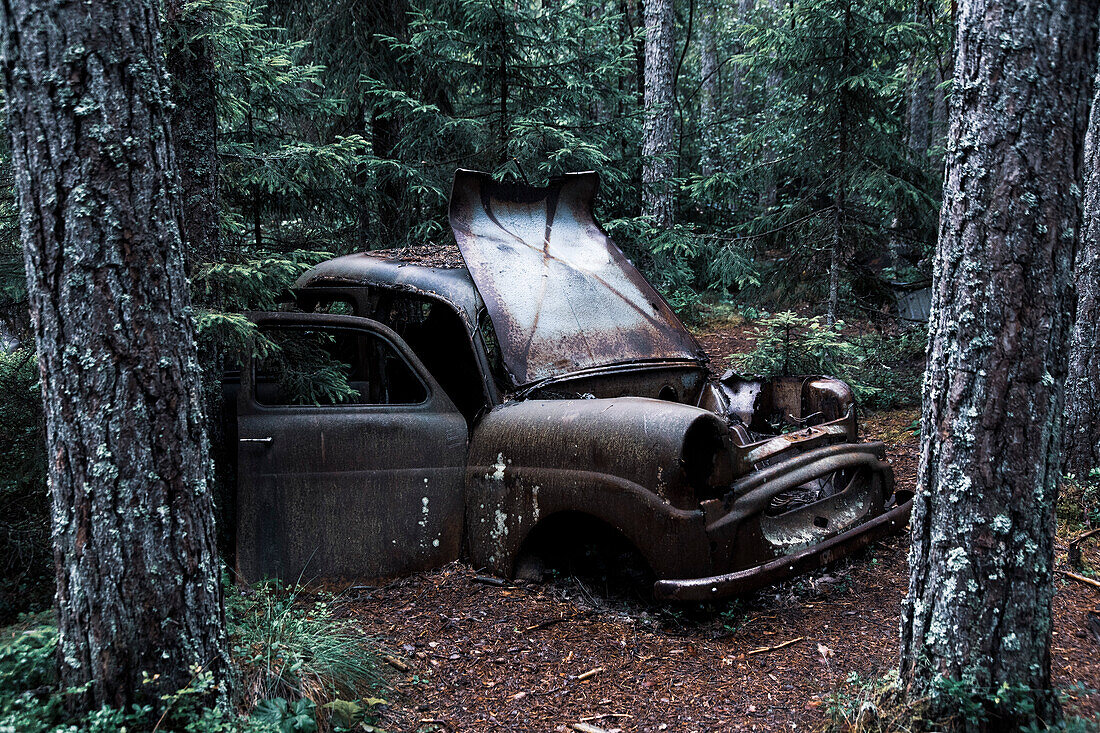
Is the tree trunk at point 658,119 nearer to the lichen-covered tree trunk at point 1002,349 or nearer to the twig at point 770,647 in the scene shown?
the twig at point 770,647

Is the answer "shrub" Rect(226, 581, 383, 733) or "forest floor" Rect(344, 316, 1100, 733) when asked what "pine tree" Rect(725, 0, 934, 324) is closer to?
"forest floor" Rect(344, 316, 1100, 733)

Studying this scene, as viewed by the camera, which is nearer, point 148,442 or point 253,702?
point 148,442

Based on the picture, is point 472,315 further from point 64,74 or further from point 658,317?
point 64,74

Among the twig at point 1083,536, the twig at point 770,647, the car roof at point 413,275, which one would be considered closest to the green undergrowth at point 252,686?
the twig at point 770,647

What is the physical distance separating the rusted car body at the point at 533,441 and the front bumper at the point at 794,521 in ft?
0.03

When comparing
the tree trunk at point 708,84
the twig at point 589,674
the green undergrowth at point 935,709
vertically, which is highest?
the tree trunk at point 708,84

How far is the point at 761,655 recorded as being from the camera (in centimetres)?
345

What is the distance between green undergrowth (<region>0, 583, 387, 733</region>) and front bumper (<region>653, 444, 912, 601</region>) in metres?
1.38

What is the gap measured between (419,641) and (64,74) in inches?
109

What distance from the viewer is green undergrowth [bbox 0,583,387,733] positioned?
2.47 m

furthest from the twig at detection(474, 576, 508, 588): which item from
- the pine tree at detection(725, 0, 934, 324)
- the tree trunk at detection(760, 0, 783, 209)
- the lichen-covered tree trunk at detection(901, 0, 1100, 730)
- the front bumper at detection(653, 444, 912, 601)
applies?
the tree trunk at detection(760, 0, 783, 209)

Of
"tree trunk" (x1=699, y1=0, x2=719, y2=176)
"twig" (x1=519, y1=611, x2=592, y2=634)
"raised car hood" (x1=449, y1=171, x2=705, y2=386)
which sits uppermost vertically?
"tree trunk" (x1=699, y1=0, x2=719, y2=176)

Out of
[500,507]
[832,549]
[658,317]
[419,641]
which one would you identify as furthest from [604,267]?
[419,641]

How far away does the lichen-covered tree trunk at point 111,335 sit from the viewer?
7.77ft
